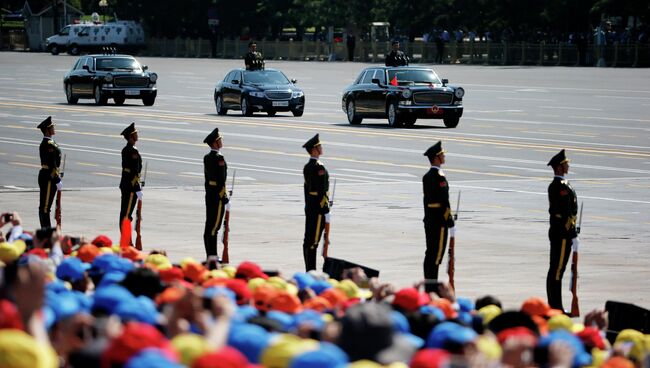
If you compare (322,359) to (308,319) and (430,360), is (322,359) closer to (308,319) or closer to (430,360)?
(430,360)

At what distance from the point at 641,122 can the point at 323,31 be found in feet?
232

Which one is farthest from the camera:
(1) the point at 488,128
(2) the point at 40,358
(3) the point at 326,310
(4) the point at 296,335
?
(1) the point at 488,128

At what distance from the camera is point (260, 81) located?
4459 centimetres

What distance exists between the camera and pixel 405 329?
9.05 meters

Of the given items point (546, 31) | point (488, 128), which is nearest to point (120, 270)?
point (488, 128)

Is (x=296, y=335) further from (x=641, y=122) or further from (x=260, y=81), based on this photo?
(x=260, y=81)

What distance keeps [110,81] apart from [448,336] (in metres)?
42.3

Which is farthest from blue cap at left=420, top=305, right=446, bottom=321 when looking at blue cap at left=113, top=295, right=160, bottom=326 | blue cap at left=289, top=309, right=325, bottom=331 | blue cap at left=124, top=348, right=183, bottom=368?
blue cap at left=124, top=348, right=183, bottom=368

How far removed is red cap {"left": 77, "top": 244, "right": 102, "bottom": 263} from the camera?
472 inches

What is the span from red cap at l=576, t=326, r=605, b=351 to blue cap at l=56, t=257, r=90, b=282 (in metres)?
3.37

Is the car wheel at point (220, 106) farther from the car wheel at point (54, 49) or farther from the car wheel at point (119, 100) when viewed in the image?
the car wheel at point (54, 49)

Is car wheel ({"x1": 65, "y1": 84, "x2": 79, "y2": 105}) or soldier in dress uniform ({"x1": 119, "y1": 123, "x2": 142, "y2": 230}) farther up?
soldier in dress uniform ({"x1": 119, "y1": 123, "x2": 142, "y2": 230})

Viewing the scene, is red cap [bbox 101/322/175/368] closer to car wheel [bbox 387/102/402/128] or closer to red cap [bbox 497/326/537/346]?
red cap [bbox 497/326/537/346]

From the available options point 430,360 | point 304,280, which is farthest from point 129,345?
point 304,280
